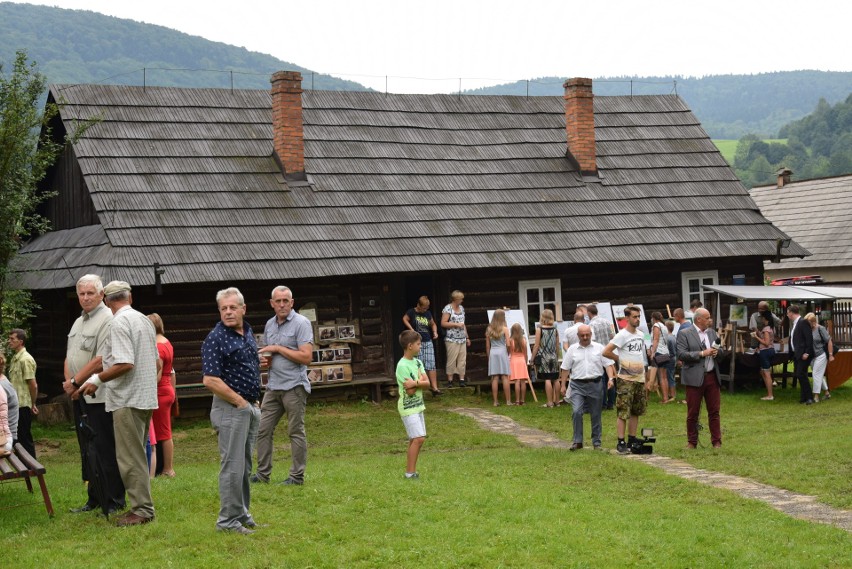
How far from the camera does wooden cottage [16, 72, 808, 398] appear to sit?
1939 cm

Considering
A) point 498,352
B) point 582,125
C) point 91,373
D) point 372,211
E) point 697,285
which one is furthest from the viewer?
point 582,125

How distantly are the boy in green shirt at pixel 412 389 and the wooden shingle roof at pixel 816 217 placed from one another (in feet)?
91.4

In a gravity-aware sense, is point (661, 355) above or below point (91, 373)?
below

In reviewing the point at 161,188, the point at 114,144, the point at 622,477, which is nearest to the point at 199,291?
the point at 161,188

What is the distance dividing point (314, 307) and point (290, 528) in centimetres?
1166

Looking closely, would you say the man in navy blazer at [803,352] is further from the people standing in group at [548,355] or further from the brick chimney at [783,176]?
the brick chimney at [783,176]

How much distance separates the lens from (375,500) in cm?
985

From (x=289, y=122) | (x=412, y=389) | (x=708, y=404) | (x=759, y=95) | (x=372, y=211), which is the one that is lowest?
(x=708, y=404)

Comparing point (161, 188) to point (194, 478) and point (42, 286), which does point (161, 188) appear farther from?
point (194, 478)

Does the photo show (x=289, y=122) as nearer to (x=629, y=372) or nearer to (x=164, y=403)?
(x=629, y=372)

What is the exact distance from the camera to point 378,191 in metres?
21.7

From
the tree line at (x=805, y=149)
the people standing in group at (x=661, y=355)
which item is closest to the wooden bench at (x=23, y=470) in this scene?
the people standing in group at (x=661, y=355)

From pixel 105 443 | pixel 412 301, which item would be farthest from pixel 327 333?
pixel 105 443

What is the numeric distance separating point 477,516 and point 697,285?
15164 mm
